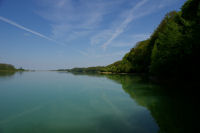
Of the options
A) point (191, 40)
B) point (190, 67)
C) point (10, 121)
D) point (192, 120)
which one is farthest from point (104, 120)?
point (190, 67)

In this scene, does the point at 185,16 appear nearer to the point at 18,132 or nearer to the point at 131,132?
the point at 131,132

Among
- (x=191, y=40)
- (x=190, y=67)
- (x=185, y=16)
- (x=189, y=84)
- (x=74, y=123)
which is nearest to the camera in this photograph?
(x=74, y=123)

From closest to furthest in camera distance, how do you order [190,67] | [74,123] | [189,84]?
1. [74,123]
2. [190,67]
3. [189,84]

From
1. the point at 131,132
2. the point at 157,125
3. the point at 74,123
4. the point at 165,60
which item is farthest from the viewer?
the point at 165,60

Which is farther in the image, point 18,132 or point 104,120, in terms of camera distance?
point 104,120

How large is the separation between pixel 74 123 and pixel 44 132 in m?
1.41

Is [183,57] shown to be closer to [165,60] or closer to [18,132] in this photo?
[165,60]

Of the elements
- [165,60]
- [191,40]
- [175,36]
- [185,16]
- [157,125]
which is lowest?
[157,125]

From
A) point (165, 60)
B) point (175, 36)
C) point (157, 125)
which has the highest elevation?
point (175, 36)

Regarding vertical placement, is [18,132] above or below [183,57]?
below

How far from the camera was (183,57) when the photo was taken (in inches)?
580

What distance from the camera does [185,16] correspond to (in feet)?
66.6

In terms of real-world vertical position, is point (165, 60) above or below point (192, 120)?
above

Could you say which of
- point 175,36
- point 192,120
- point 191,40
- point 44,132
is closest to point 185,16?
point 175,36
